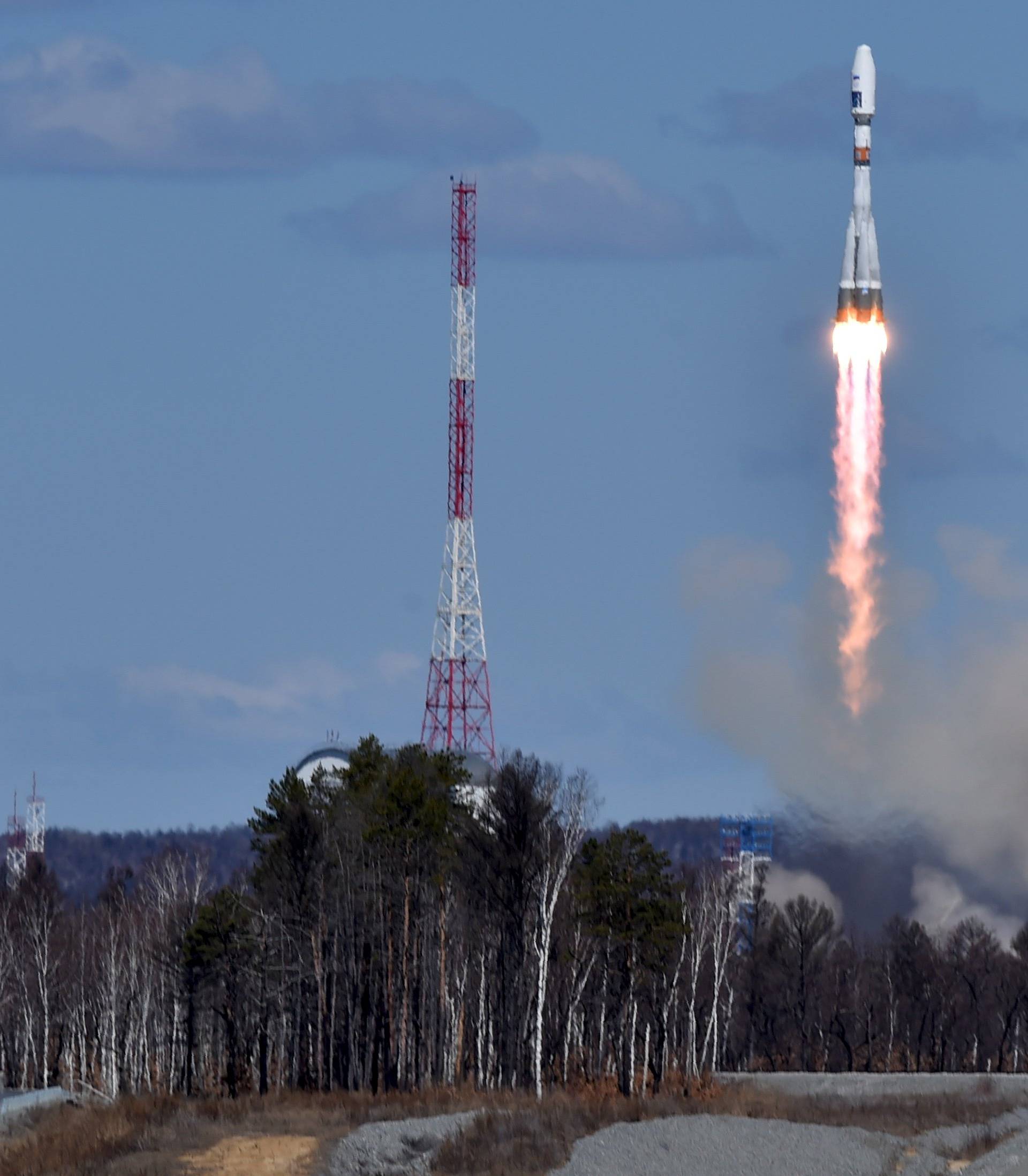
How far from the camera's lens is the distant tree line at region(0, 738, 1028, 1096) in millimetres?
73188

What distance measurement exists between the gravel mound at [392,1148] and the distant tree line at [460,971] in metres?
12.3

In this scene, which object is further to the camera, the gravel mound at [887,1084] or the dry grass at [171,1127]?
the gravel mound at [887,1084]

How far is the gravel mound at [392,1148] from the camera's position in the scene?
4953 cm

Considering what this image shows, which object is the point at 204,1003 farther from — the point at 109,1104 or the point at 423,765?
the point at 109,1104

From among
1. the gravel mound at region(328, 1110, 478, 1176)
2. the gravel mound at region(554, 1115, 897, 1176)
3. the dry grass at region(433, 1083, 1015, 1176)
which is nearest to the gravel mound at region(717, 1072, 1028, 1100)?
the dry grass at region(433, 1083, 1015, 1176)

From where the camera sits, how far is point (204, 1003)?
3494 inches

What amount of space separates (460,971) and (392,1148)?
34549mm

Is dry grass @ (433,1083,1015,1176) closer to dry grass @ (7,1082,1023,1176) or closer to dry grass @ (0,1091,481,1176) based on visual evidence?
dry grass @ (7,1082,1023,1176)

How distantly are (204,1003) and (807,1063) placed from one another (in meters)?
29.6

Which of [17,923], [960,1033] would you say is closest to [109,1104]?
[960,1033]

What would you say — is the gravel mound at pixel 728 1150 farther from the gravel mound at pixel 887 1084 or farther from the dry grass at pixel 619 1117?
the gravel mound at pixel 887 1084

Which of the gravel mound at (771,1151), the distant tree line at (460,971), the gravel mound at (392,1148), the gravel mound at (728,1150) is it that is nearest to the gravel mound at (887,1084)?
the distant tree line at (460,971)

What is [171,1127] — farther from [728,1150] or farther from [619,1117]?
[728,1150]

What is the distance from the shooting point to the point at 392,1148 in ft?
167
